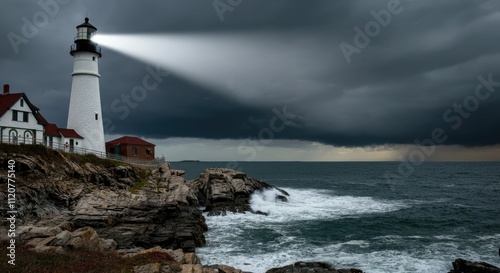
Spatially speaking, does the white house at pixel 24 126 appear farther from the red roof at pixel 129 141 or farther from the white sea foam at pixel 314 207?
the white sea foam at pixel 314 207

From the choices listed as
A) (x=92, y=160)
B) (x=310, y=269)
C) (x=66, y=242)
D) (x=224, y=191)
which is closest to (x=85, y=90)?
(x=92, y=160)

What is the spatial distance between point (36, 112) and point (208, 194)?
936 inches

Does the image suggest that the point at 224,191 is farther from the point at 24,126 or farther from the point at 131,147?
the point at 24,126

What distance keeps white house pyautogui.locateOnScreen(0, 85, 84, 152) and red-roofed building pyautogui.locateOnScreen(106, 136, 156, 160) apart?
1108 cm

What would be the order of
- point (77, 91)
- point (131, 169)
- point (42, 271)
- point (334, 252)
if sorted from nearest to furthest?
point (42, 271), point (334, 252), point (131, 169), point (77, 91)

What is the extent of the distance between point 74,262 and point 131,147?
1553 inches

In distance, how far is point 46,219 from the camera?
25984 mm

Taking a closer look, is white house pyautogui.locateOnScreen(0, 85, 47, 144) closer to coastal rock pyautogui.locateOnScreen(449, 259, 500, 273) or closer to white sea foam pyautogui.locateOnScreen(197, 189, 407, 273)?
white sea foam pyautogui.locateOnScreen(197, 189, 407, 273)

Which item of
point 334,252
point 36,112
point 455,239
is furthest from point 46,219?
point 455,239

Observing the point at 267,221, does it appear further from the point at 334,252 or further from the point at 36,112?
the point at 36,112

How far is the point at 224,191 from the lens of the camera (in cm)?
4600

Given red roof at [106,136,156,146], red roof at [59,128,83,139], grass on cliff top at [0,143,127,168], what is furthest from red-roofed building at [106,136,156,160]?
grass on cliff top at [0,143,127,168]

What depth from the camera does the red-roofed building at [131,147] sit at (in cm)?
5206

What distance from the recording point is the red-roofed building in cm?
5206
